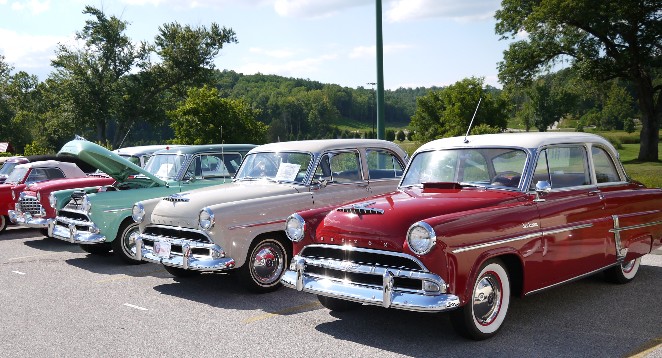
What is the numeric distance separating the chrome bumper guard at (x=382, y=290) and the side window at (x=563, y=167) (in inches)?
69.4

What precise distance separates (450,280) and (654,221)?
3668mm

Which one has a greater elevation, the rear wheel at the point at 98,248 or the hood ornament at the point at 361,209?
the hood ornament at the point at 361,209

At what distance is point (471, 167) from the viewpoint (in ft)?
21.0

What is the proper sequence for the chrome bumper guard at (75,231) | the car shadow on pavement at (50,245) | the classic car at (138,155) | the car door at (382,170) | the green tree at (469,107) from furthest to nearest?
1. the green tree at (469,107)
2. the classic car at (138,155)
3. the car shadow on pavement at (50,245)
4. the chrome bumper guard at (75,231)
5. the car door at (382,170)

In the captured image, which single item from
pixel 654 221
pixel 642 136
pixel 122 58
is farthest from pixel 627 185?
pixel 122 58

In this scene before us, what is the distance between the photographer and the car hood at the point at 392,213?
5227 mm

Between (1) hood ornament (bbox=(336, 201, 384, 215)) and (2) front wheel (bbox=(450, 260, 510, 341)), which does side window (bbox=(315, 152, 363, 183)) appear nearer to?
(1) hood ornament (bbox=(336, 201, 384, 215))

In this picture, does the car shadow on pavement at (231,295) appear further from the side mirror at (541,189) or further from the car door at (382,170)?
the side mirror at (541,189)

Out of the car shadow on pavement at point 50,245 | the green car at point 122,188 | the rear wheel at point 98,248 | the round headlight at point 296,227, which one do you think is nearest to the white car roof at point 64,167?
the car shadow on pavement at point 50,245

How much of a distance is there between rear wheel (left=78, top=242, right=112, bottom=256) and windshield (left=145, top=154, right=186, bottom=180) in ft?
4.62

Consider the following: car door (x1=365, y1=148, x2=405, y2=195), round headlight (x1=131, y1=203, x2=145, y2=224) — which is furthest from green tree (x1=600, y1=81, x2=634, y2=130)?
round headlight (x1=131, y1=203, x2=145, y2=224)

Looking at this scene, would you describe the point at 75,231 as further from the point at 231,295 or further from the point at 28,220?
the point at 231,295

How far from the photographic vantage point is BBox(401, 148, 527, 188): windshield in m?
6.18

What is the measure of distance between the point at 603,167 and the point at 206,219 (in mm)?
4479
